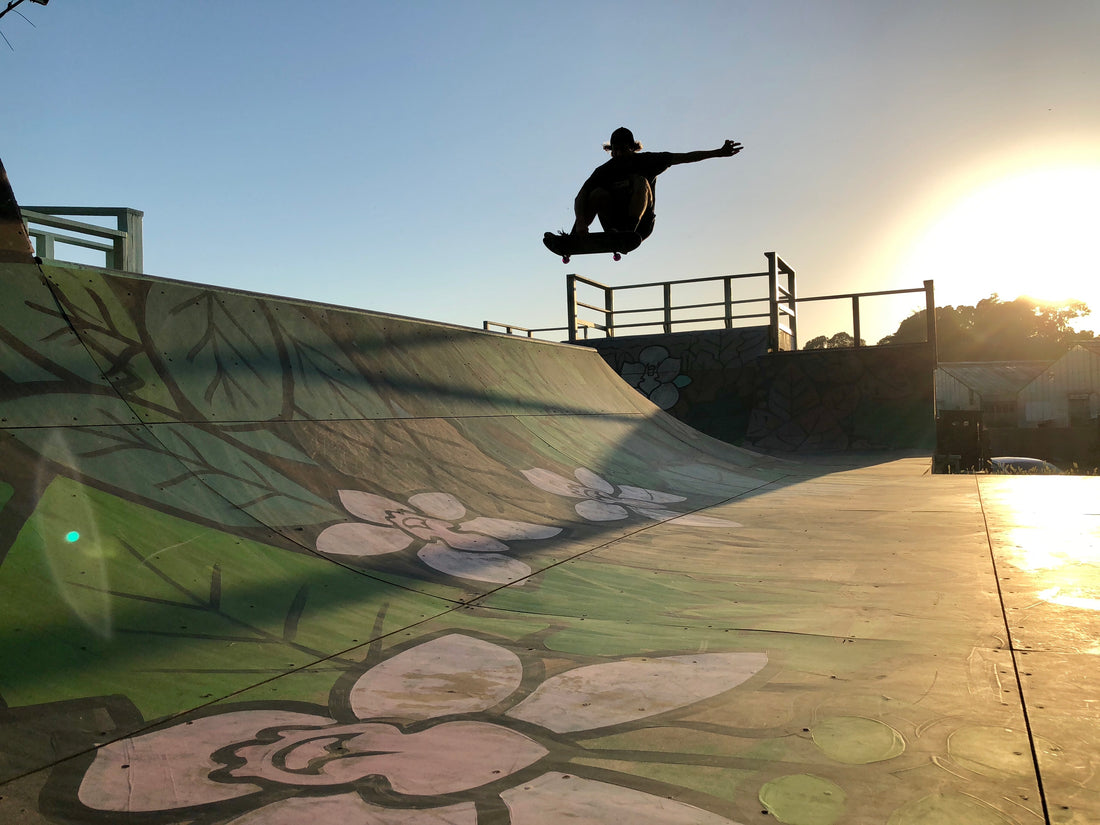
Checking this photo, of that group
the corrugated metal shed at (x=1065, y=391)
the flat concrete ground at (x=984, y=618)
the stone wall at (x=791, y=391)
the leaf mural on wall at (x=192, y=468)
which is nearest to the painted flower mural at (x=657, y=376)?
the stone wall at (x=791, y=391)

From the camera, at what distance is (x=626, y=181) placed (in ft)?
20.2

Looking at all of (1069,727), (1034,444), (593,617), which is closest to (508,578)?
(593,617)

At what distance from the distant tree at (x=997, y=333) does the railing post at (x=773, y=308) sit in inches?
1600

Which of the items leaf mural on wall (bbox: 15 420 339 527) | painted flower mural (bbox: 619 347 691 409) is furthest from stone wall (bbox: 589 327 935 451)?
leaf mural on wall (bbox: 15 420 339 527)

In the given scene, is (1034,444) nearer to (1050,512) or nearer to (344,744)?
(1050,512)

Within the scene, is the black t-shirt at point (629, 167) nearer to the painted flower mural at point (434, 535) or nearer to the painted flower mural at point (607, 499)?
the painted flower mural at point (607, 499)

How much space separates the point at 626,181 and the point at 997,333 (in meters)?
58.9

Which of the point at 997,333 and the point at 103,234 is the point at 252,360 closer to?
the point at 103,234

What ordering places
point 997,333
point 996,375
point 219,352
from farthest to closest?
1. point 997,333
2. point 996,375
3. point 219,352

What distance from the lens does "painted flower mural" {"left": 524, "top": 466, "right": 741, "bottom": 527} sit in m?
5.89

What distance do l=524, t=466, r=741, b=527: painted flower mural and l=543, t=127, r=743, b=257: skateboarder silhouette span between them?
203 cm

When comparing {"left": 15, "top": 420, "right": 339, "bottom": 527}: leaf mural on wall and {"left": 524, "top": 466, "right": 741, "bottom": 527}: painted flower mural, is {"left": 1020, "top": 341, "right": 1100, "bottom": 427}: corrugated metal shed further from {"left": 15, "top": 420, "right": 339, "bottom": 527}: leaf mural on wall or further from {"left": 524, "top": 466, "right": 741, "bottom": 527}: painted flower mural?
{"left": 15, "top": 420, "right": 339, "bottom": 527}: leaf mural on wall

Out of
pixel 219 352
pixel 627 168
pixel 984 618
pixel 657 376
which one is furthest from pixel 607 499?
pixel 657 376

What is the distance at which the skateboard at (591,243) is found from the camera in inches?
246
